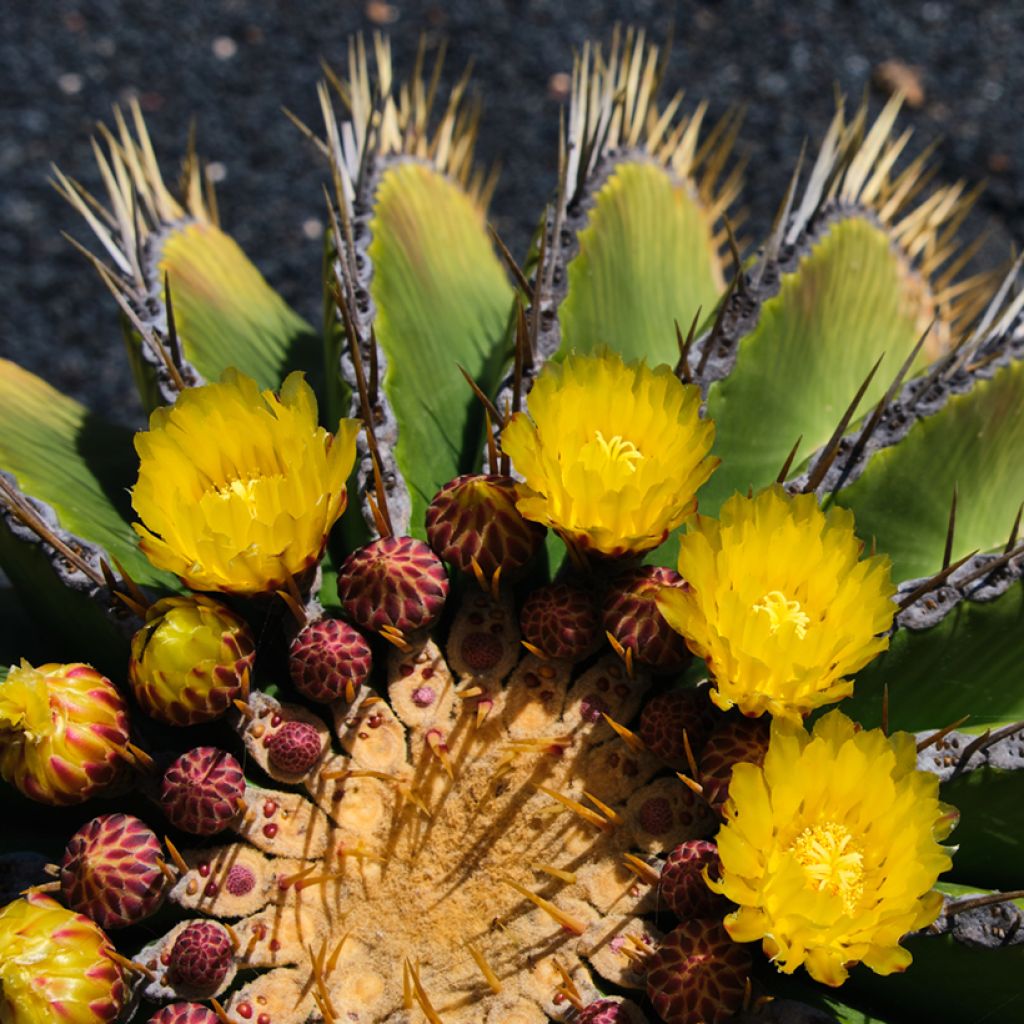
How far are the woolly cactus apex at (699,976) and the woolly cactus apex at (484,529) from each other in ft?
1.39

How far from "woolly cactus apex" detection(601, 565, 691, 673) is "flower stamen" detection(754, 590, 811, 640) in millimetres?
118

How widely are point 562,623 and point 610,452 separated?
0.66ft

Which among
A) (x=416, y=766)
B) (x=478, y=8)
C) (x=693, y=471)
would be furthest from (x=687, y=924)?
(x=478, y=8)

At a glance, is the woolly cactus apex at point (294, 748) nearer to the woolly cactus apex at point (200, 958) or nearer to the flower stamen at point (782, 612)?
the woolly cactus apex at point (200, 958)

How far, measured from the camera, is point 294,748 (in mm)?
1339

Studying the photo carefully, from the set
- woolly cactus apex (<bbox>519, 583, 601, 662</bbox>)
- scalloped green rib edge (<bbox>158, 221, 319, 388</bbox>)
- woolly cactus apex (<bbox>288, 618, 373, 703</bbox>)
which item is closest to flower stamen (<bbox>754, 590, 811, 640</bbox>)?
woolly cactus apex (<bbox>519, 583, 601, 662</bbox>)

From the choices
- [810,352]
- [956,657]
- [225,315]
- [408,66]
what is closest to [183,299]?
[225,315]

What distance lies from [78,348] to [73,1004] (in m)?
2.69

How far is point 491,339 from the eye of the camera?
1826 mm

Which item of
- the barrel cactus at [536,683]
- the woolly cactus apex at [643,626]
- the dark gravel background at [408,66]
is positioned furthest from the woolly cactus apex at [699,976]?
the dark gravel background at [408,66]

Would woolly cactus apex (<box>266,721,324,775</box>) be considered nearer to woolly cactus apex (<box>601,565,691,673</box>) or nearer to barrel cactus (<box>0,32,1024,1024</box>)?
barrel cactus (<box>0,32,1024,1024</box>)

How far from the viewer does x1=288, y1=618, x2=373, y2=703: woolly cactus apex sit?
135 cm

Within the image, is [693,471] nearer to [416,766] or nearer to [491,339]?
[416,766]

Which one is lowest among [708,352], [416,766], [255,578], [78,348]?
[78,348]
